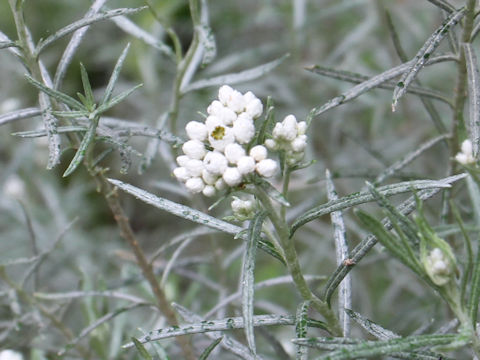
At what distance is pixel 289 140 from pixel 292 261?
0.26 meters

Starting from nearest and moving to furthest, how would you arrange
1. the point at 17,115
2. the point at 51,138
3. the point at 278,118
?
the point at 51,138 < the point at 17,115 < the point at 278,118

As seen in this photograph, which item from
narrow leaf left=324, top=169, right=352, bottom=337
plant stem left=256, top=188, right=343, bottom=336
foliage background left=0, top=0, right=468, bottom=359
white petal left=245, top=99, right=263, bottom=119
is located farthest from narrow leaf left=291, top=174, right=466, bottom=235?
foliage background left=0, top=0, right=468, bottom=359

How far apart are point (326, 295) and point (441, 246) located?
332 millimetres

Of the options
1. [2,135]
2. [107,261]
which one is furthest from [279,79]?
[2,135]

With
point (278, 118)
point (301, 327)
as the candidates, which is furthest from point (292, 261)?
point (278, 118)

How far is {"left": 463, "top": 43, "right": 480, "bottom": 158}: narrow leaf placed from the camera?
1.38 meters

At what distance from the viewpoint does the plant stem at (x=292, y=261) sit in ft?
4.02

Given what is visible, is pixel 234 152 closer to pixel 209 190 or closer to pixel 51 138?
pixel 209 190

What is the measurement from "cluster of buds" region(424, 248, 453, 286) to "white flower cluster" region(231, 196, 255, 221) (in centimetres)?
38

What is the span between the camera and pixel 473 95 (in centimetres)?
→ 144

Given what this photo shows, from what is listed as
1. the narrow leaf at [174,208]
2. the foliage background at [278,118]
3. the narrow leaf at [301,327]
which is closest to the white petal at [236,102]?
the narrow leaf at [174,208]

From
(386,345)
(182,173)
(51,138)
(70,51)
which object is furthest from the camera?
(70,51)

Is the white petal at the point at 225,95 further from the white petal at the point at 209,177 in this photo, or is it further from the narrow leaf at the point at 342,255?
the narrow leaf at the point at 342,255

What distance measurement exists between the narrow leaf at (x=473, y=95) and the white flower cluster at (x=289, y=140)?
1.31ft
